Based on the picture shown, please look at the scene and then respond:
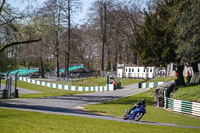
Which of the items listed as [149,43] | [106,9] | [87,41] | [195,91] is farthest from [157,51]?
[87,41]

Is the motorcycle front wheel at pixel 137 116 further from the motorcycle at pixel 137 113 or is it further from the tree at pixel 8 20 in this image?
the tree at pixel 8 20

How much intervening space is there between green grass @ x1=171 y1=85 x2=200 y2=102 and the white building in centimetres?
2411

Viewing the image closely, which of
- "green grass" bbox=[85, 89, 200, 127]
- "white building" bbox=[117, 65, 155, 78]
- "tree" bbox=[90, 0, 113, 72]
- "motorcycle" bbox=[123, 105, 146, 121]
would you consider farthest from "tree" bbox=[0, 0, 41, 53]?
"tree" bbox=[90, 0, 113, 72]

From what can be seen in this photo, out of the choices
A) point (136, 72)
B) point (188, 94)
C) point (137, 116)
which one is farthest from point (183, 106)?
point (136, 72)

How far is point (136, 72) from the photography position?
2079 inches

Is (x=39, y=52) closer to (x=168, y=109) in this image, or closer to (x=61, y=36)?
(x=61, y=36)

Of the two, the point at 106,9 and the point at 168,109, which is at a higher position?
the point at 106,9

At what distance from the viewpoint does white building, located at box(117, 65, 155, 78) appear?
164ft

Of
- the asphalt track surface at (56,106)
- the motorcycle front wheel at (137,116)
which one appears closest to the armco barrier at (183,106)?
the asphalt track surface at (56,106)

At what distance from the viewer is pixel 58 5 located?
49.8 meters

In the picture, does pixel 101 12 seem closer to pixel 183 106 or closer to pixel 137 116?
pixel 183 106

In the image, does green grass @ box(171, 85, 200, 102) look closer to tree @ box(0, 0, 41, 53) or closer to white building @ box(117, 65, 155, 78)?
tree @ box(0, 0, 41, 53)

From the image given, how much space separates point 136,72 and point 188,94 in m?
28.8

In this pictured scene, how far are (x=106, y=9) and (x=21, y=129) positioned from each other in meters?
47.9
